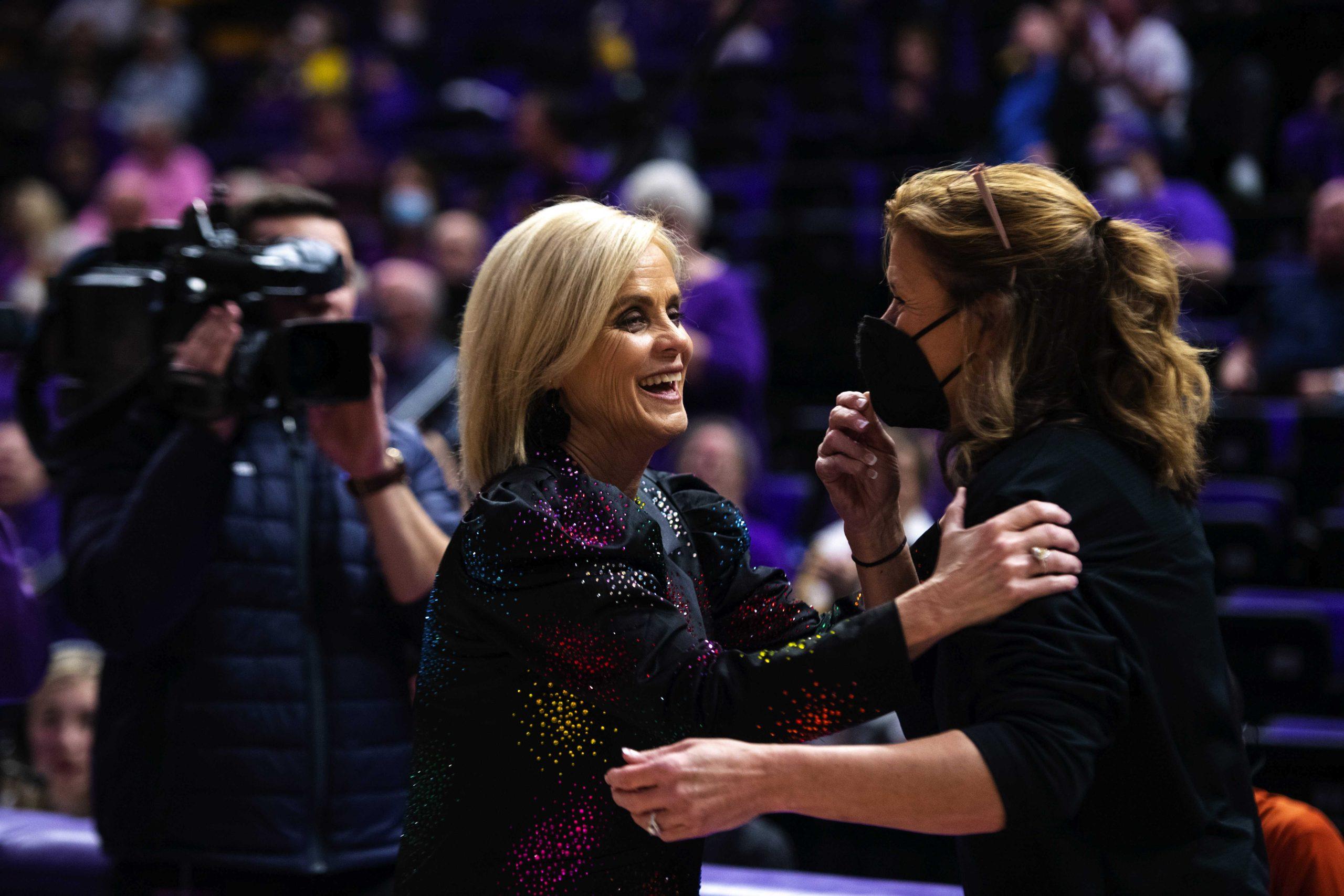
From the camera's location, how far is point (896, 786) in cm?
134

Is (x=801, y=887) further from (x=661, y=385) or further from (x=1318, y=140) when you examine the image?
(x=1318, y=140)

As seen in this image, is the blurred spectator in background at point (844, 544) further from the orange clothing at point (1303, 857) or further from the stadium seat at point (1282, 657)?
the orange clothing at point (1303, 857)

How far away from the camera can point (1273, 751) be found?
3170 mm

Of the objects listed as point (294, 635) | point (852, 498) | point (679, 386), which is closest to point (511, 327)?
point (679, 386)

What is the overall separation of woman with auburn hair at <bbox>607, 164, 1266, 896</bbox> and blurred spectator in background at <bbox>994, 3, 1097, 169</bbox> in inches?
167

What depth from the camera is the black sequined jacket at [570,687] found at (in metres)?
1.38

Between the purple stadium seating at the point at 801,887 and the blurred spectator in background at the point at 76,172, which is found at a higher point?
the blurred spectator in background at the point at 76,172

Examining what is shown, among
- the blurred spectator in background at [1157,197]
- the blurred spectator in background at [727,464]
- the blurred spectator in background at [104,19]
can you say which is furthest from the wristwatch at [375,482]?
the blurred spectator in background at [104,19]

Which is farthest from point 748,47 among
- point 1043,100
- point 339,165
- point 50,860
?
point 50,860

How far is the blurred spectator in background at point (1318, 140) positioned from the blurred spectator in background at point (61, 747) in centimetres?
511

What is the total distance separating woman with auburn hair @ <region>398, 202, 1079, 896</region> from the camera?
1381mm

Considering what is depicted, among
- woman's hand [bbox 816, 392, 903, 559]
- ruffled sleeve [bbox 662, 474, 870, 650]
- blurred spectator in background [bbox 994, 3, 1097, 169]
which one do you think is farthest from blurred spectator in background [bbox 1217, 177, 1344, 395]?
ruffled sleeve [bbox 662, 474, 870, 650]

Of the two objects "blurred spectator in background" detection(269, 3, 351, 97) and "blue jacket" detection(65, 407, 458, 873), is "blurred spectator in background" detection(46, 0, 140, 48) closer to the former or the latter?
"blurred spectator in background" detection(269, 3, 351, 97)

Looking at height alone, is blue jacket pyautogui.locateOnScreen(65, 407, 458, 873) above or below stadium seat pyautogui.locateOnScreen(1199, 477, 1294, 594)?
above
